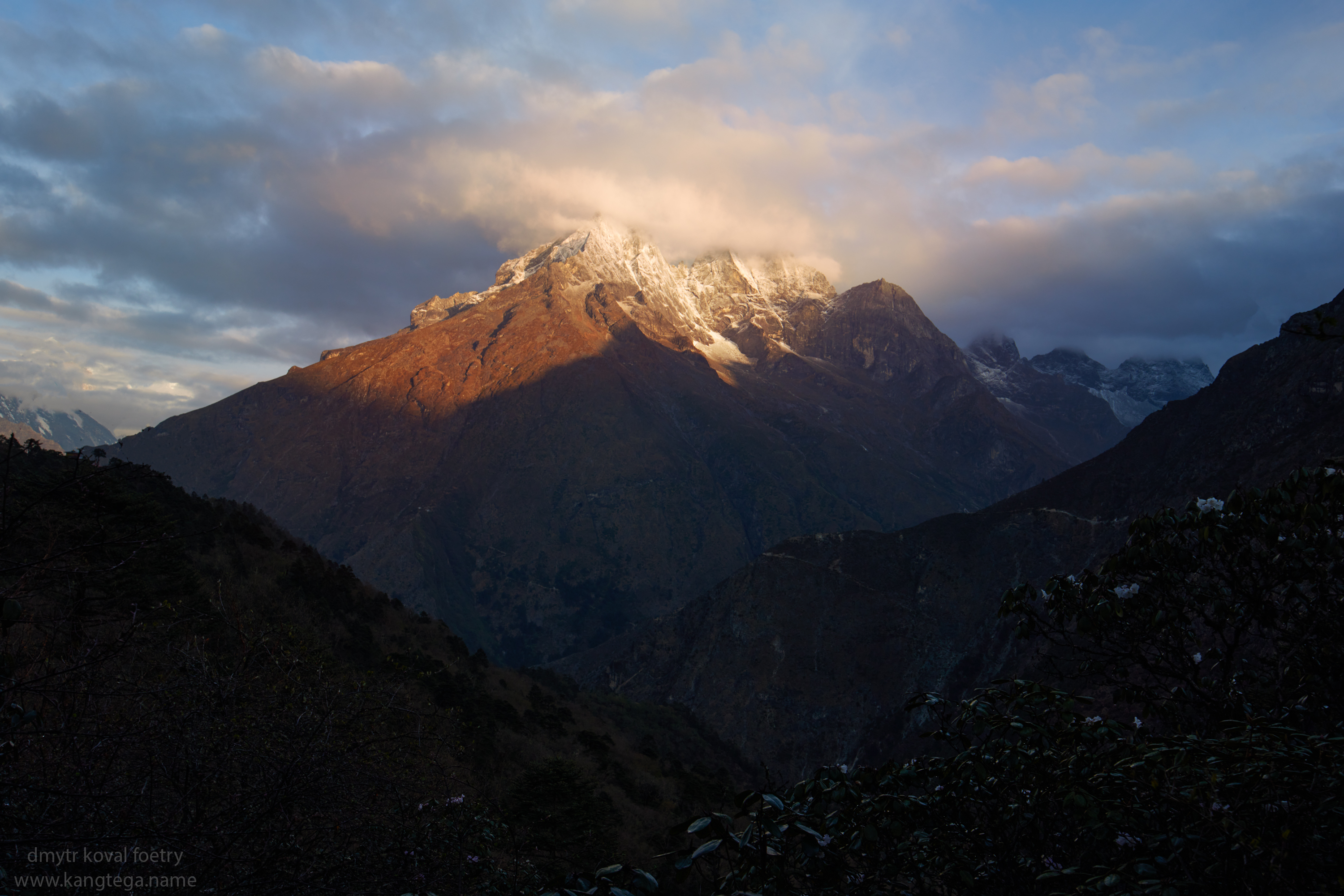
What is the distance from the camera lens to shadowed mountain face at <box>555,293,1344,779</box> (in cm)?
6944

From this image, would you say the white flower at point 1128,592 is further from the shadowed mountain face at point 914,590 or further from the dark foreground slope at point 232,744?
the shadowed mountain face at point 914,590

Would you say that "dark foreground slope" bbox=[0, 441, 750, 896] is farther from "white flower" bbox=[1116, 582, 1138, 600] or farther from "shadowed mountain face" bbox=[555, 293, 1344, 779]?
"shadowed mountain face" bbox=[555, 293, 1344, 779]

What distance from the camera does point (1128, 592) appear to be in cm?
772

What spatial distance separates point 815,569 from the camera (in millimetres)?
89250

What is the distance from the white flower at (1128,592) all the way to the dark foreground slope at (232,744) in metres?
7.48

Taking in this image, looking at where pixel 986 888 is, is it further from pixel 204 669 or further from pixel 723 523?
pixel 723 523

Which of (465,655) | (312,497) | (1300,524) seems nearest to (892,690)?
(465,655)

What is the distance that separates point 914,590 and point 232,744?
279 ft

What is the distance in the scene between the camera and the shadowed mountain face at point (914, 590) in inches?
2734

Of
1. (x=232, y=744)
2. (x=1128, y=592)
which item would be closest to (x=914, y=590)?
(x=1128, y=592)

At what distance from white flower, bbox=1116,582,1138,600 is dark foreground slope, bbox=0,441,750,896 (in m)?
7.48

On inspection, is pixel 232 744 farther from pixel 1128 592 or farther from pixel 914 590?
pixel 914 590

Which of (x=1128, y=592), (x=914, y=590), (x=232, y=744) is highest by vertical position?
(x=1128, y=592)

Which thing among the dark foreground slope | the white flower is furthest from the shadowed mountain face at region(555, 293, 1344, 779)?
the white flower
